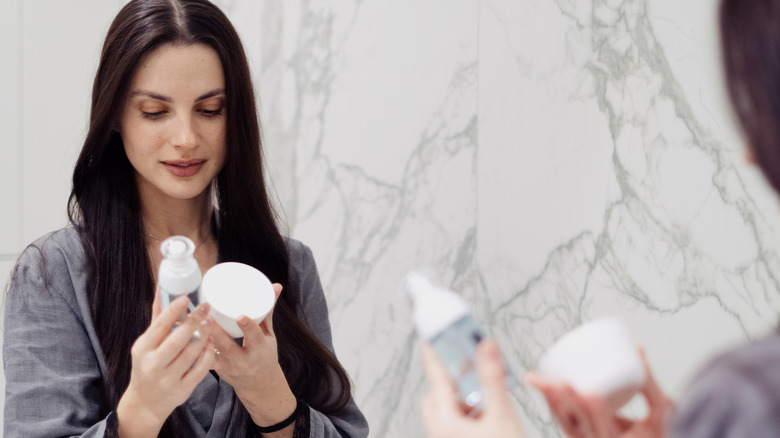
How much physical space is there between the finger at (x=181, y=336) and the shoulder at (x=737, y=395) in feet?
1.60

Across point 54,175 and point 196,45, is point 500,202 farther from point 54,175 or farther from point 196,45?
point 54,175

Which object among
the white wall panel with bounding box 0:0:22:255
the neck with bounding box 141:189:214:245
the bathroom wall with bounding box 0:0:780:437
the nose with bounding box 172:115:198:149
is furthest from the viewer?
the white wall panel with bounding box 0:0:22:255

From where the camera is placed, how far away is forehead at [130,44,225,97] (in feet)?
3.16

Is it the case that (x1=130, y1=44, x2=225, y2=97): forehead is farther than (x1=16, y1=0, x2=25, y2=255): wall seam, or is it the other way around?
(x1=16, y1=0, x2=25, y2=255): wall seam

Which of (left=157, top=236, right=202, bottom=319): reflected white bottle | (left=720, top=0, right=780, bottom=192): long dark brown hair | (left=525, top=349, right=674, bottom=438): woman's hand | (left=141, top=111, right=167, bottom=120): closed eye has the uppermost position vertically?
(left=720, top=0, right=780, bottom=192): long dark brown hair

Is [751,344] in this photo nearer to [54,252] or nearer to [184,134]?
[184,134]

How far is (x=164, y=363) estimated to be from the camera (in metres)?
0.76

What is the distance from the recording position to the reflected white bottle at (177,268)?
717 mm

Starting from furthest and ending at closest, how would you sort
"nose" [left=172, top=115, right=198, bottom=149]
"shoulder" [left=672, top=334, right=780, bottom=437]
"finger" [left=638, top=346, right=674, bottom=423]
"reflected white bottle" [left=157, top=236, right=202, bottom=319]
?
"nose" [left=172, top=115, right=198, bottom=149] → "reflected white bottle" [left=157, top=236, right=202, bottom=319] → "finger" [left=638, top=346, right=674, bottom=423] → "shoulder" [left=672, top=334, right=780, bottom=437]

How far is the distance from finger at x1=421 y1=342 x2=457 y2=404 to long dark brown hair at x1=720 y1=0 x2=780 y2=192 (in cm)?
24

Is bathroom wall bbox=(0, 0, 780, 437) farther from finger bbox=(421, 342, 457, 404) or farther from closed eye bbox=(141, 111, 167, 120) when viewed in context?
finger bbox=(421, 342, 457, 404)

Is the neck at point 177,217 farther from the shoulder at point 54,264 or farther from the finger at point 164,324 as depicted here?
the finger at point 164,324


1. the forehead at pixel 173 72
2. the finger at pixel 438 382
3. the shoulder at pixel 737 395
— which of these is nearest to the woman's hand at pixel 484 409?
the finger at pixel 438 382

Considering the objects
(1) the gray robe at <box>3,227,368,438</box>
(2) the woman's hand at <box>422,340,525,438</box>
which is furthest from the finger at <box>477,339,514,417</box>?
(1) the gray robe at <box>3,227,368,438</box>
